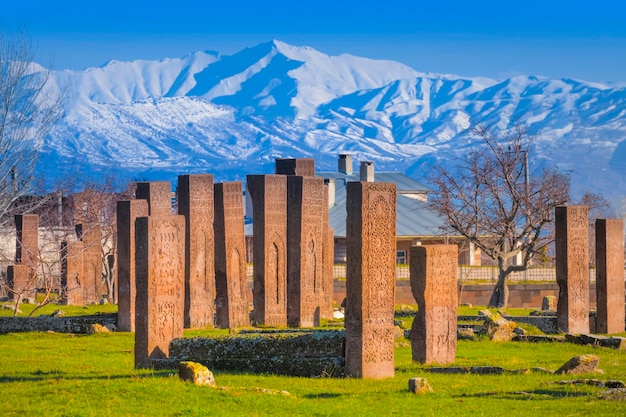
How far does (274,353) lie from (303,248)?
44.6ft

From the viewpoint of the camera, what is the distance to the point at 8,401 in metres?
17.0

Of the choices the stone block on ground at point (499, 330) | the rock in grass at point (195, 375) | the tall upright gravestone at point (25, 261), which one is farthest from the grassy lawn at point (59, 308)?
the rock in grass at point (195, 375)

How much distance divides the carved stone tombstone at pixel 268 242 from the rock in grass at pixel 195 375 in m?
16.1

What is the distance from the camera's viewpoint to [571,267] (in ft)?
98.8

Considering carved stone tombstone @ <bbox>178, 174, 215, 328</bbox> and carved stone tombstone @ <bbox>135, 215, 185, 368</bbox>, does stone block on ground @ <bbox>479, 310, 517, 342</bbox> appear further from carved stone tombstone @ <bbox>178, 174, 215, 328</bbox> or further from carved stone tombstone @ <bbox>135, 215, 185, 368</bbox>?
carved stone tombstone @ <bbox>135, 215, 185, 368</bbox>

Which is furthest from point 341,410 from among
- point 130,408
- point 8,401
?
point 8,401

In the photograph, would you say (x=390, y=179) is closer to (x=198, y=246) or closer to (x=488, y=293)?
(x=488, y=293)

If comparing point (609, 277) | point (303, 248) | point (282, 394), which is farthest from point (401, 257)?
point (282, 394)

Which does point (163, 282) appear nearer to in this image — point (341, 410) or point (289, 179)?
point (341, 410)

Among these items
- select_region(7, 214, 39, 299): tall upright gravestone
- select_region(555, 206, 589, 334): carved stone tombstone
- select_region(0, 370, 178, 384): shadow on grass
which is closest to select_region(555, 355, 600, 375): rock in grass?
select_region(0, 370, 178, 384): shadow on grass

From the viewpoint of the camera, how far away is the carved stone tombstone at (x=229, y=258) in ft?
108

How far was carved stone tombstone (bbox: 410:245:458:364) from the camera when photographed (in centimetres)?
2317

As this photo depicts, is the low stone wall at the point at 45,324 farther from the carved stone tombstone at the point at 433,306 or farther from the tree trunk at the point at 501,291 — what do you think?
the tree trunk at the point at 501,291

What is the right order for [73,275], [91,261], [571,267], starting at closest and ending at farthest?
[571,267]
[73,275]
[91,261]
